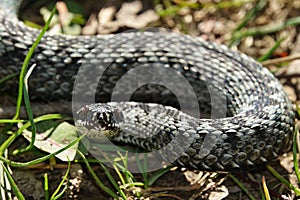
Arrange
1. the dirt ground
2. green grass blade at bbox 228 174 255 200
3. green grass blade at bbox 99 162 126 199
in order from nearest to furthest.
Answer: green grass blade at bbox 99 162 126 199 → green grass blade at bbox 228 174 255 200 → the dirt ground

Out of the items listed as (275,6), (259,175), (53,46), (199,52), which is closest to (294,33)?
(275,6)

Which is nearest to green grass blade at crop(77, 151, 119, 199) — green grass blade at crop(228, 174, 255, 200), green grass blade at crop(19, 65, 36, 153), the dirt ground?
green grass blade at crop(19, 65, 36, 153)

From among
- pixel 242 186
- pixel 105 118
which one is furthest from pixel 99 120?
pixel 242 186

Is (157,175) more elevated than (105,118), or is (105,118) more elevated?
(105,118)

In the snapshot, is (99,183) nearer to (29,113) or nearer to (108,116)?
(108,116)

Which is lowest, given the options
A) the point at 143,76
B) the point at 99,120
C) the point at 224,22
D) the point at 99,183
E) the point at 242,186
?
the point at 242,186

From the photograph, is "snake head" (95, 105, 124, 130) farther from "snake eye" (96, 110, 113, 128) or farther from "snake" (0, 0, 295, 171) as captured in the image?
"snake" (0, 0, 295, 171)

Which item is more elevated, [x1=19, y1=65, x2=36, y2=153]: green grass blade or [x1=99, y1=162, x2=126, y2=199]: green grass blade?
[x1=19, y1=65, x2=36, y2=153]: green grass blade

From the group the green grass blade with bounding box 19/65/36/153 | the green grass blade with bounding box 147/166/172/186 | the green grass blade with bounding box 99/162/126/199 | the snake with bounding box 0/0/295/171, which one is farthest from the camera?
the snake with bounding box 0/0/295/171

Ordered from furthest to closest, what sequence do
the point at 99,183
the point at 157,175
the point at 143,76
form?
the point at 143,76
the point at 157,175
the point at 99,183

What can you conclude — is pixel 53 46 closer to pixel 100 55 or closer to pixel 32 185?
pixel 100 55

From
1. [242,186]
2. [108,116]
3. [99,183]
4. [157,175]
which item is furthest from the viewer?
[157,175]
